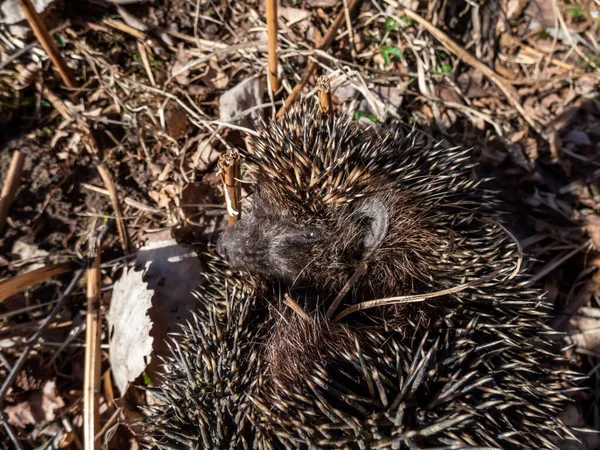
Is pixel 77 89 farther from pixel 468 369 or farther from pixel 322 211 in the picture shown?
pixel 468 369

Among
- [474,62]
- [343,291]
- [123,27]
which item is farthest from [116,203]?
[474,62]

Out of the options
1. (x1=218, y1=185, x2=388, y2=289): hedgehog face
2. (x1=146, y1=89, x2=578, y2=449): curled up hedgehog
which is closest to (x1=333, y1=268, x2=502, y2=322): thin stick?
(x1=146, y1=89, x2=578, y2=449): curled up hedgehog

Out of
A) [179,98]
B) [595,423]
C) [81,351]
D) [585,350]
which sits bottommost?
[595,423]

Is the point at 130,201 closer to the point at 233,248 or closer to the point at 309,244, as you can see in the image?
the point at 233,248

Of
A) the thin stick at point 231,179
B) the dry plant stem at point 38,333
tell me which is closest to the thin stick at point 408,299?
the thin stick at point 231,179

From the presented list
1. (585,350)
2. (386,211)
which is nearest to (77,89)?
(386,211)

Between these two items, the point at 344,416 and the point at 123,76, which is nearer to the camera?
the point at 344,416

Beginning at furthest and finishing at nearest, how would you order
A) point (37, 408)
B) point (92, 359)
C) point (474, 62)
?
1. point (474, 62)
2. point (37, 408)
3. point (92, 359)
